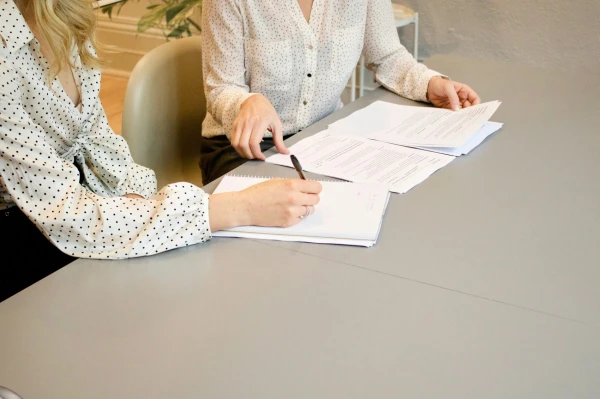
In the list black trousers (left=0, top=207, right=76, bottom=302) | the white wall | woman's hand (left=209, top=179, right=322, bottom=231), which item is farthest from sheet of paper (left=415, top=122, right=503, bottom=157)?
the white wall

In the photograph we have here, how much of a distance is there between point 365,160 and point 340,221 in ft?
0.90

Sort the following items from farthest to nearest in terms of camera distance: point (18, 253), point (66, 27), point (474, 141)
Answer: point (474, 141) → point (18, 253) → point (66, 27)

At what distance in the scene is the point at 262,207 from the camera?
3.56ft

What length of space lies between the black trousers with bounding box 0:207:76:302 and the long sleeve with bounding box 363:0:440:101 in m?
0.96

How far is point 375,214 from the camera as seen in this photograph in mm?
1106

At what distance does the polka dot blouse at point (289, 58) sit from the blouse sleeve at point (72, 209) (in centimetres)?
50

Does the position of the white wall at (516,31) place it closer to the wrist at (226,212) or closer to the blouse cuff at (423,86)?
the blouse cuff at (423,86)

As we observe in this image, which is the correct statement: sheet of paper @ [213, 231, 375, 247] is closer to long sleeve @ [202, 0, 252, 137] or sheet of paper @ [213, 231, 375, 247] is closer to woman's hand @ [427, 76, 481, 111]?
long sleeve @ [202, 0, 252, 137]

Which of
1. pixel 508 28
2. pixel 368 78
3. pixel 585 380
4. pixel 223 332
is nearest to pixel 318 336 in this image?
pixel 223 332

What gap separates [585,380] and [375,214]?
442 millimetres

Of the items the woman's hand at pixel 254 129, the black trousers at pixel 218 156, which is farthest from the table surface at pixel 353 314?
the black trousers at pixel 218 156

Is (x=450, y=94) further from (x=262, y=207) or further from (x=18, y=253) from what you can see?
(x=18, y=253)

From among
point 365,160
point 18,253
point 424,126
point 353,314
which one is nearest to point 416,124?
point 424,126

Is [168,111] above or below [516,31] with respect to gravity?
above
